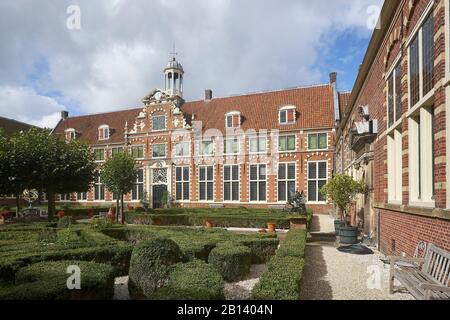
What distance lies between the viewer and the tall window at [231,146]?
1158 inches

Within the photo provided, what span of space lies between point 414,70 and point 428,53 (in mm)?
994

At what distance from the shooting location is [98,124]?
39219 millimetres

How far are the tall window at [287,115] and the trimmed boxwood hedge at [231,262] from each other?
2194 cm

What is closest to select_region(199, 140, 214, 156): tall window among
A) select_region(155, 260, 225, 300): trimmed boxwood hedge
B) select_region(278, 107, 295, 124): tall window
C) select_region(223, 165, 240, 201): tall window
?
select_region(223, 165, 240, 201): tall window

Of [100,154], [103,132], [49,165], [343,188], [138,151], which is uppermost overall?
[103,132]

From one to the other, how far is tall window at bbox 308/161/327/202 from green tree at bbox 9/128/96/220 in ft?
59.5

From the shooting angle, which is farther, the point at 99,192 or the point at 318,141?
the point at 99,192

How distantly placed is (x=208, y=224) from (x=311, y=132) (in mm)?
14479

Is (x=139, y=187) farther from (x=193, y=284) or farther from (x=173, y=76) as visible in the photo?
(x=193, y=284)

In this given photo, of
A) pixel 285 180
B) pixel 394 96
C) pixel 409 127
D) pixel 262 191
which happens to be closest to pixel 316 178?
pixel 285 180

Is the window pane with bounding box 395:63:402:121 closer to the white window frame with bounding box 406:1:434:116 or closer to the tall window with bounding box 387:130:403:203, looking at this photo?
the tall window with bounding box 387:130:403:203

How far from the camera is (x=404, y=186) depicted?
26.2ft

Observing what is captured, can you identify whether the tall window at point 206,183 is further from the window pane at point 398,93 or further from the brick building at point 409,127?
the window pane at point 398,93
